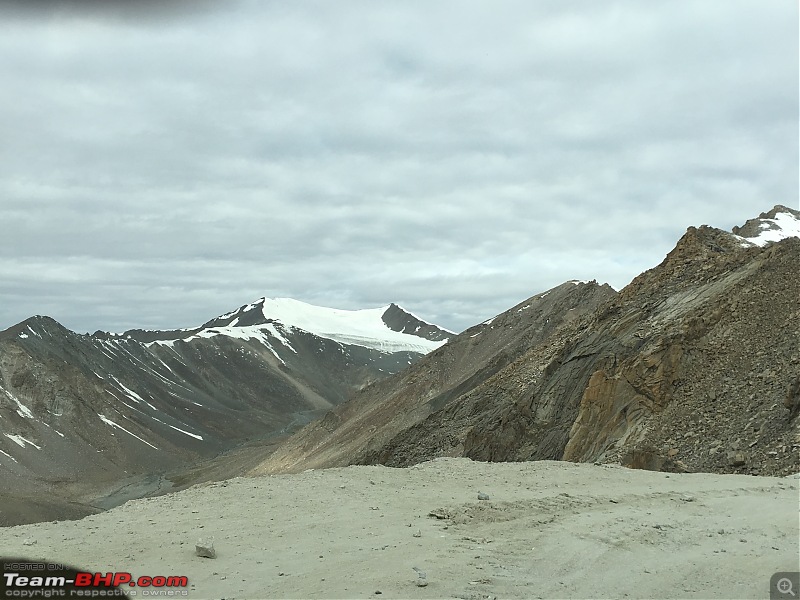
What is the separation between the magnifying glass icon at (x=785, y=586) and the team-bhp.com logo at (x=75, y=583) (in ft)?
21.0

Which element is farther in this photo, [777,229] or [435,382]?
[435,382]

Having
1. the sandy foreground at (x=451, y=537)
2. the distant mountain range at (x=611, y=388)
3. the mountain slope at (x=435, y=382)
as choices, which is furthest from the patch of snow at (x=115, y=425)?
the sandy foreground at (x=451, y=537)

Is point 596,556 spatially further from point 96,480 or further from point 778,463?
point 96,480

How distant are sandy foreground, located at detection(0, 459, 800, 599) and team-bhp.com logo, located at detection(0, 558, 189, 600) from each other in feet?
0.52

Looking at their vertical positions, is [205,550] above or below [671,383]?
below

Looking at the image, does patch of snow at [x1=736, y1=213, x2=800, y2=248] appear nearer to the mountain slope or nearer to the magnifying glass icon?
the mountain slope

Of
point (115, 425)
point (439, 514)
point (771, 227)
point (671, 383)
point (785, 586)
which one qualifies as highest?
point (771, 227)

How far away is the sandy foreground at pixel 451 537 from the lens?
28.2 feet

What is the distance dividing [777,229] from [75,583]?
131 ft

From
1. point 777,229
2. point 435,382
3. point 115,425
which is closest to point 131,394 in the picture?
point 115,425

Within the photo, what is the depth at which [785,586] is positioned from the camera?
27.1ft

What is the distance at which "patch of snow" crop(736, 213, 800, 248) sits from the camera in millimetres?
36588

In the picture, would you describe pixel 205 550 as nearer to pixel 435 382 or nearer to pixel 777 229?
pixel 777 229

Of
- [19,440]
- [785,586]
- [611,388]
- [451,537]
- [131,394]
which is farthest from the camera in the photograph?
[131,394]
